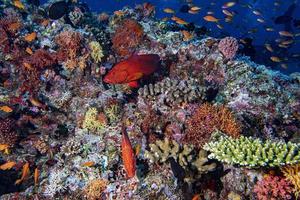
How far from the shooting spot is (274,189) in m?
5.25

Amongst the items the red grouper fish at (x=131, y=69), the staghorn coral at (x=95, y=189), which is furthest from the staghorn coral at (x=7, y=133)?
the red grouper fish at (x=131, y=69)

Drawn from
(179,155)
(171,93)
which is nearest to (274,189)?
(179,155)

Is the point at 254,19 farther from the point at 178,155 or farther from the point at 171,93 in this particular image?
the point at 178,155

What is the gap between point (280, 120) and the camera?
23.7 feet

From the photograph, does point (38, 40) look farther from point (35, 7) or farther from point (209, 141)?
point (209, 141)

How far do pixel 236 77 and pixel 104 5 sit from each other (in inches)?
2920

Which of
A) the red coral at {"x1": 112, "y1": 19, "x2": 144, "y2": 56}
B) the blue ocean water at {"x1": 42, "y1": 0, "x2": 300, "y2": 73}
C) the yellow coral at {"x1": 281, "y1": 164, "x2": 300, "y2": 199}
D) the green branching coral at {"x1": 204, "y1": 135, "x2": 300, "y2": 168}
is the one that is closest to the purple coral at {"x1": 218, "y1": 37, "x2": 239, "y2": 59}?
the red coral at {"x1": 112, "y1": 19, "x2": 144, "y2": 56}

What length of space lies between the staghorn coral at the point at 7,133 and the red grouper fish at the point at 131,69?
2841 mm

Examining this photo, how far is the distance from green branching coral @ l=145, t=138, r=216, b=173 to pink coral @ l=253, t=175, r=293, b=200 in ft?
3.10

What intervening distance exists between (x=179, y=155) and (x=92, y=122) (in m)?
2.42

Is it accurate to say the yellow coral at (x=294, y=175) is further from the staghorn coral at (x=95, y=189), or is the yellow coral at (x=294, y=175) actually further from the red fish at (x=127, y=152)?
the staghorn coral at (x=95, y=189)

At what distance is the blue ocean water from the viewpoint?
895 inches

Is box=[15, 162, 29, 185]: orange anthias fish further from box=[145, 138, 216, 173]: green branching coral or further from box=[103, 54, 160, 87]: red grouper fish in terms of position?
box=[145, 138, 216, 173]: green branching coral

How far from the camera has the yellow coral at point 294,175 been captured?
5165 millimetres
